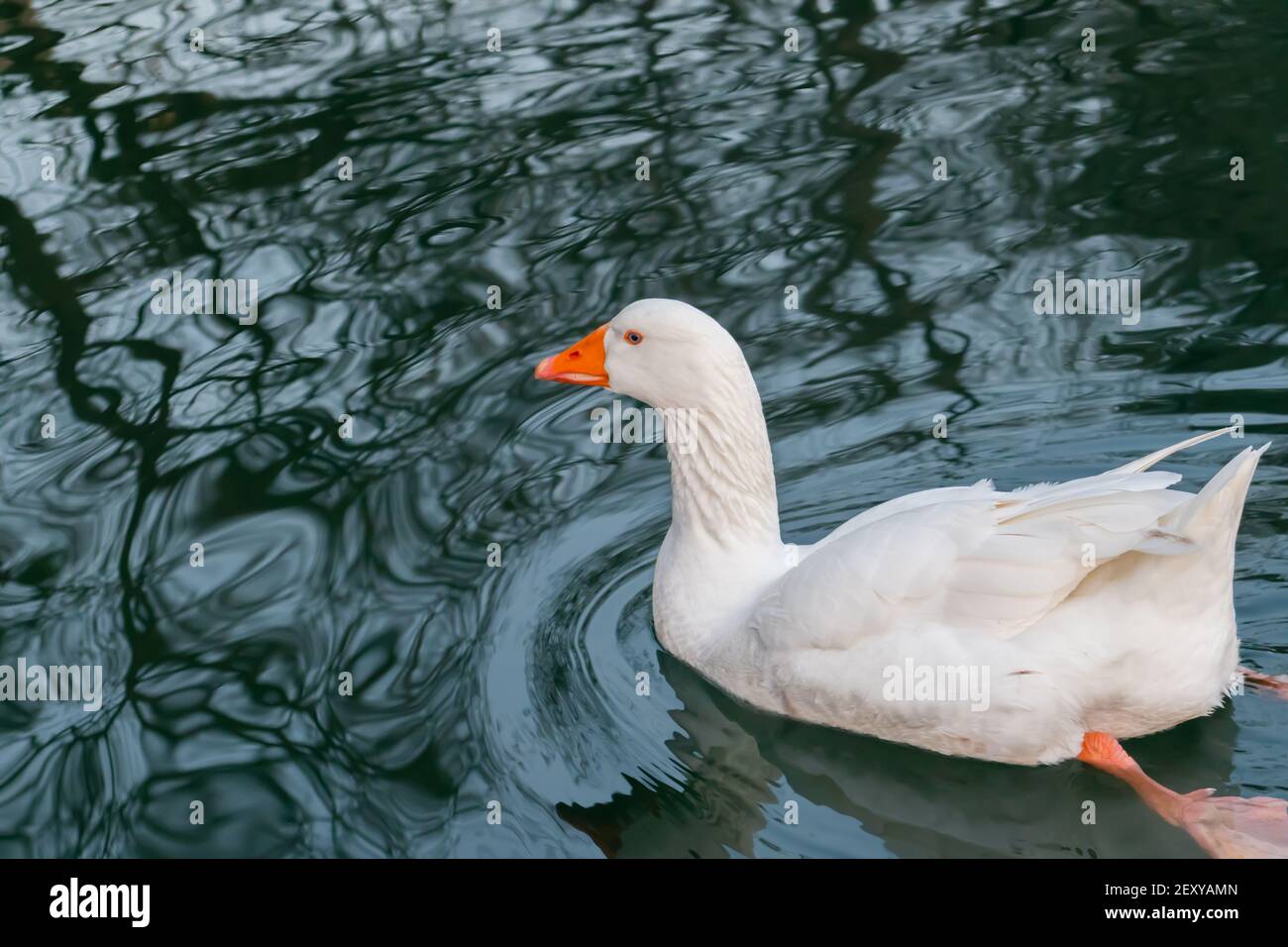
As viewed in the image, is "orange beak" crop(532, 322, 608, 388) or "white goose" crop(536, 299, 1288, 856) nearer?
"white goose" crop(536, 299, 1288, 856)

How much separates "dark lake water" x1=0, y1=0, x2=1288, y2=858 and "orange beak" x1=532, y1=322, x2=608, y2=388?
0.81 meters

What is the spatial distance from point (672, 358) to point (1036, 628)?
4.89 ft

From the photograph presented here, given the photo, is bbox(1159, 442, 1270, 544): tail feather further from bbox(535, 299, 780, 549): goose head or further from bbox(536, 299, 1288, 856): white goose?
bbox(535, 299, 780, 549): goose head

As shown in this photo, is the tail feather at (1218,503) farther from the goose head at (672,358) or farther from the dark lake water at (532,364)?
the goose head at (672,358)

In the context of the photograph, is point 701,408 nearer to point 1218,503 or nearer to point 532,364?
point 1218,503

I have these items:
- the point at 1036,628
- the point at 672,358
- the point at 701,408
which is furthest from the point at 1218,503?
the point at 672,358

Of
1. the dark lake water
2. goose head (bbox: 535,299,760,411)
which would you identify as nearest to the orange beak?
goose head (bbox: 535,299,760,411)

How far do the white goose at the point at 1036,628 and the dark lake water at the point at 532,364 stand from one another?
0.15 meters

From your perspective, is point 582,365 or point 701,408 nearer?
point 701,408

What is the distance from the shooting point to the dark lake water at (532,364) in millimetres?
4852

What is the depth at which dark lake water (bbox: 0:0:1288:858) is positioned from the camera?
4.85m

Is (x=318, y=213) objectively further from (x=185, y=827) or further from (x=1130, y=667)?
(x=1130, y=667)

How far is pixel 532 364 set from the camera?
728 centimetres

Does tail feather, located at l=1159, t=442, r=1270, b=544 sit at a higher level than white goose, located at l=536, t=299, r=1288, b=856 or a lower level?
higher
